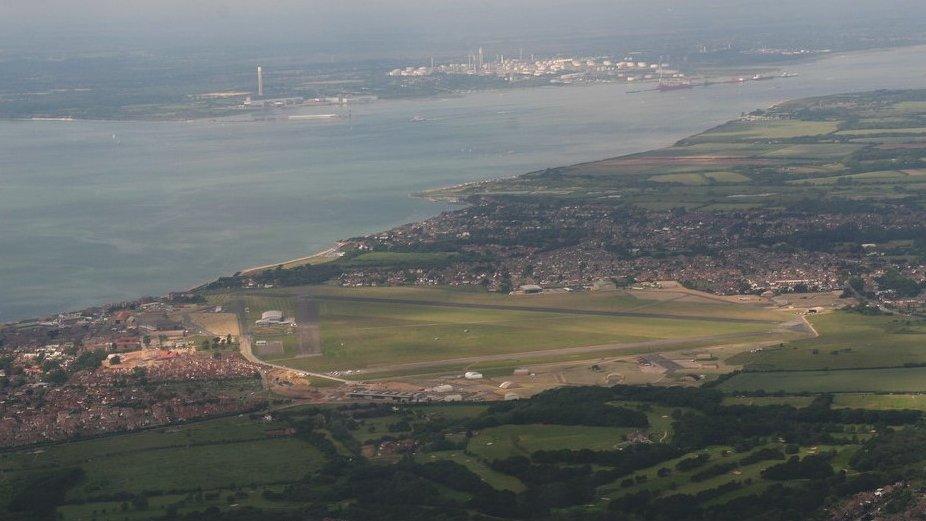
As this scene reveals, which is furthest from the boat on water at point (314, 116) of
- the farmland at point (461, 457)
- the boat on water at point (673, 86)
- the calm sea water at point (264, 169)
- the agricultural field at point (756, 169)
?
the farmland at point (461, 457)

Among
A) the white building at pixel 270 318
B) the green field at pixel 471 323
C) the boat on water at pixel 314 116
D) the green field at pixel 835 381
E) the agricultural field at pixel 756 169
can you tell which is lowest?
the boat on water at pixel 314 116

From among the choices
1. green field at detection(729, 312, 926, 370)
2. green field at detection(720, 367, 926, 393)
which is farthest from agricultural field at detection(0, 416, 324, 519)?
green field at detection(729, 312, 926, 370)

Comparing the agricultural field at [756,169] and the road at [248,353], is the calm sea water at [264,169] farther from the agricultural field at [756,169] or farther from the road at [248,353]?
the road at [248,353]

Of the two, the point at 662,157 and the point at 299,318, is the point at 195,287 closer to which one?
the point at 299,318

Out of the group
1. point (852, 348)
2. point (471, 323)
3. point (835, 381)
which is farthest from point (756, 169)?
point (835, 381)

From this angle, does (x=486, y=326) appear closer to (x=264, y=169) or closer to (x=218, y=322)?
(x=218, y=322)

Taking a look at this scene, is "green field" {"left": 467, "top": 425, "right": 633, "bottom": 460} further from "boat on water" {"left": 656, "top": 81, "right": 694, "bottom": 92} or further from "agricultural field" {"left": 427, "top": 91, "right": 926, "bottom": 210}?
"boat on water" {"left": 656, "top": 81, "right": 694, "bottom": 92}

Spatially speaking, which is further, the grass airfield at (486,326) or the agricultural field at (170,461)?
the grass airfield at (486,326)

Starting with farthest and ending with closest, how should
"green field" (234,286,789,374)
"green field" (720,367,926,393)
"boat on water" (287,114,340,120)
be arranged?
"boat on water" (287,114,340,120) → "green field" (234,286,789,374) → "green field" (720,367,926,393)

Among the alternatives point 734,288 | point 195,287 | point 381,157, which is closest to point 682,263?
point 734,288

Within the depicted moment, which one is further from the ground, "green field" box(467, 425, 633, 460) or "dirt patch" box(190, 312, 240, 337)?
"green field" box(467, 425, 633, 460)
